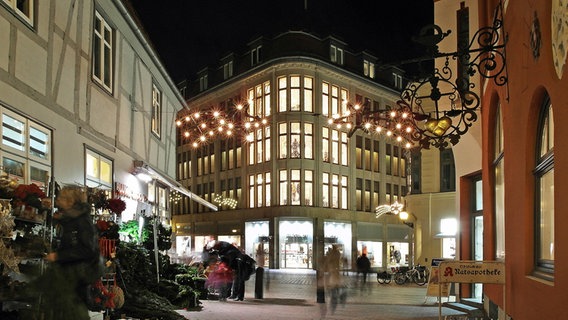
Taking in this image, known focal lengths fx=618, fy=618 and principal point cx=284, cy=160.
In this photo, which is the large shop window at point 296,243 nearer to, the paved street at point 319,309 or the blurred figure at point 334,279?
the paved street at point 319,309

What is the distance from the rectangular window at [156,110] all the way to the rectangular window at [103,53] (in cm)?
476

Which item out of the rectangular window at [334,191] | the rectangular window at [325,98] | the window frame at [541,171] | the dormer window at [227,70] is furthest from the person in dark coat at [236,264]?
the dormer window at [227,70]

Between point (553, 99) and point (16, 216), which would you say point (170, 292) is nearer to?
point (16, 216)

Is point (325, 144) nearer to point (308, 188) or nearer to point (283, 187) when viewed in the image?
point (308, 188)

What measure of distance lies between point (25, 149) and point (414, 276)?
2128 cm

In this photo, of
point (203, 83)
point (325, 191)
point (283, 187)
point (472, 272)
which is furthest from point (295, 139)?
point (472, 272)

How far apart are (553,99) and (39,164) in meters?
7.76

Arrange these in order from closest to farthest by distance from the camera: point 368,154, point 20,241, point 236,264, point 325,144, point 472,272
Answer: point 20,241, point 472,272, point 236,264, point 325,144, point 368,154

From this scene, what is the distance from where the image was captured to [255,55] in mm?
48438

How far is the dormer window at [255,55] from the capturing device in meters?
48.1

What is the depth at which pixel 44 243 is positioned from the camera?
7672 mm

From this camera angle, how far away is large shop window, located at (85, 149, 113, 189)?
12484 millimetres

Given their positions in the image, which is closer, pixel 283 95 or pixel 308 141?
pixel 283 95

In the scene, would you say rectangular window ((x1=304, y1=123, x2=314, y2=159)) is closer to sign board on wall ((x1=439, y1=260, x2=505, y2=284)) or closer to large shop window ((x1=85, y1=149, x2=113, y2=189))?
large shop window ((x1=85, y1=149, x2=113, y2=189))
